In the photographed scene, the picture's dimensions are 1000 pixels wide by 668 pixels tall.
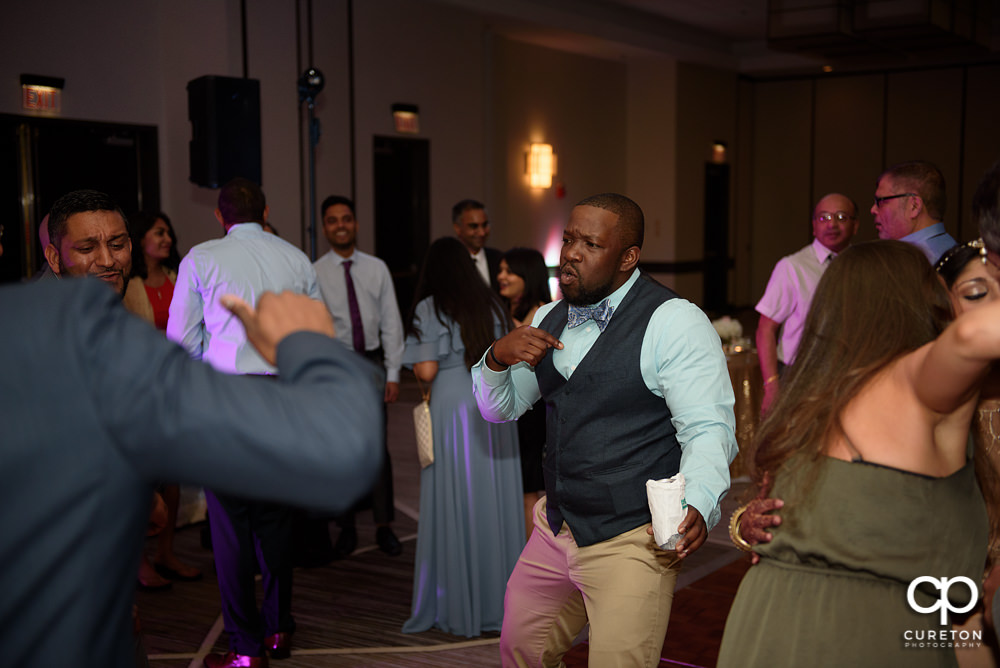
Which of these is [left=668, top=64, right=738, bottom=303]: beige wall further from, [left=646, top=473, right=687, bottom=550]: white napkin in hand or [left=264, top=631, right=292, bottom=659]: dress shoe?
[left=646, top=473, right=687, bottom=550]: white napkin in hand

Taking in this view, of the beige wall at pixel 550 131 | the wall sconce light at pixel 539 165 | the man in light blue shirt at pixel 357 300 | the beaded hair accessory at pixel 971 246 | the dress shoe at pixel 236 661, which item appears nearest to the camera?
the beaded hair accessory at pixel 971 246

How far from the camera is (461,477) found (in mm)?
3594

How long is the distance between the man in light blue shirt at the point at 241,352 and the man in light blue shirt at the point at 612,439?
3.98 ft

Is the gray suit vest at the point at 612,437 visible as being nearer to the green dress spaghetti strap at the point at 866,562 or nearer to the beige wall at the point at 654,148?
the green dress spaghetti strap at the point at 866,562

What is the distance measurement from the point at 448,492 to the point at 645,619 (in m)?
1.56

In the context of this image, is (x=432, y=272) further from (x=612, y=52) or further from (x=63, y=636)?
(x=612, y=52)

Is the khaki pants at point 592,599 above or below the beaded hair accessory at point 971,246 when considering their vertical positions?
below

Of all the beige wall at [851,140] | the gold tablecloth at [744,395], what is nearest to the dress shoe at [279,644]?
the gold tablecloth at [744,395]

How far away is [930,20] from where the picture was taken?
9.34 m

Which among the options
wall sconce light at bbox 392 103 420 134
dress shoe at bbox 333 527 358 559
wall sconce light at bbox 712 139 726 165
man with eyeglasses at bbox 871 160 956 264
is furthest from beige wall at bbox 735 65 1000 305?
dress shoe at bbox 333 527 358 559

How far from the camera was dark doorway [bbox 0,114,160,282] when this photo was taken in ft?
19.7

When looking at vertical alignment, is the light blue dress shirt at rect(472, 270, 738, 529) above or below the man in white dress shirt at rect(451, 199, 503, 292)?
below

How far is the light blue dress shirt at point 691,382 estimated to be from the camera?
1.99 metres

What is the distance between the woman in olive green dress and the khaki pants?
43cm
